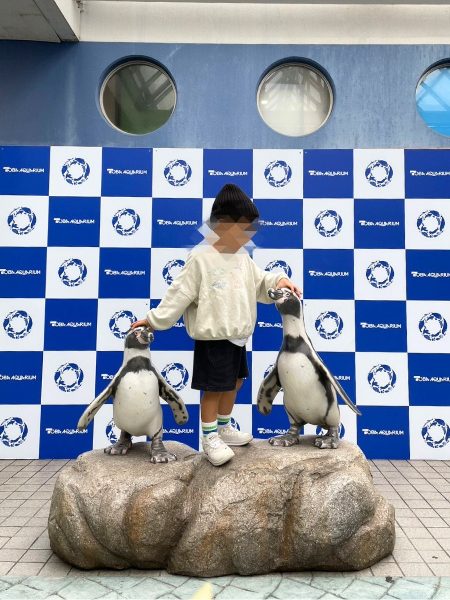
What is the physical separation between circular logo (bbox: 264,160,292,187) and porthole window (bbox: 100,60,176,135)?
863 mm

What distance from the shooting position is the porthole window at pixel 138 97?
11.5 ft

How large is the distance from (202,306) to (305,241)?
1.53 meters

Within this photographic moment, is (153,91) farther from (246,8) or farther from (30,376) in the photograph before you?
(30,376)

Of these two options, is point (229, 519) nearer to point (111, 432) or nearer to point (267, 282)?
point (267, 282)

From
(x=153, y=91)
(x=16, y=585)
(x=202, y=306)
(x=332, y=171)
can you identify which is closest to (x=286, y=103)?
→ (x=332, y=171)

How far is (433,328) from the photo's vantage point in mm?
3262

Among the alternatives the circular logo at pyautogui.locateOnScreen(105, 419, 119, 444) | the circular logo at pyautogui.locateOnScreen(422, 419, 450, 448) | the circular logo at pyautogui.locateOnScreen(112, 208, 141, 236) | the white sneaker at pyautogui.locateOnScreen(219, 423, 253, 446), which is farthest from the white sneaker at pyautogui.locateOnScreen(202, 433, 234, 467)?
the circular logo at pyautogui.locateOnScreen(422, 419, 450, 448)

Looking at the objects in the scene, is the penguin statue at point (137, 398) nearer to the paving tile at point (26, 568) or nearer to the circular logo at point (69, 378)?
the paving tile at point (26, 568)

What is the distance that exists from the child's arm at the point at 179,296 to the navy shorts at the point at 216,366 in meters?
0.17

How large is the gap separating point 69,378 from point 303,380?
1.87 metres

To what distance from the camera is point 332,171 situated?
329 cm

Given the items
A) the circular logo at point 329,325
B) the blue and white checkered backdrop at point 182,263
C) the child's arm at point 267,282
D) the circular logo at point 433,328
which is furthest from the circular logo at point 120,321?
the circular logo at point 433,328

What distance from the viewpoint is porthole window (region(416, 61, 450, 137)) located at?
346 cm

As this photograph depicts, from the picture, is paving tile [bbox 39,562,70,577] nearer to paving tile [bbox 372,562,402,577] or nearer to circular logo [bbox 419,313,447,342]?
paving tile [bbox 372,562,402,577]
